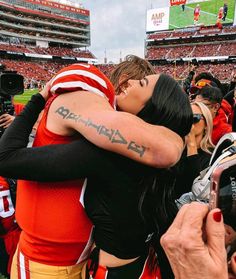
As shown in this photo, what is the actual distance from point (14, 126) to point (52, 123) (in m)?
0.18

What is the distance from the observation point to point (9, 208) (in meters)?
2.25

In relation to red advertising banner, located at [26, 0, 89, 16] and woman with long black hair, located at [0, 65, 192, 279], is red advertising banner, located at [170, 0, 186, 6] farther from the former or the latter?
woman with long black hair, located at [0, 65, 192, 279]

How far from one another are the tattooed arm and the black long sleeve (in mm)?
51

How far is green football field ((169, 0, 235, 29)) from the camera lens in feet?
165

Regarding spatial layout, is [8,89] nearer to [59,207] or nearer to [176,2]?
[59,207]

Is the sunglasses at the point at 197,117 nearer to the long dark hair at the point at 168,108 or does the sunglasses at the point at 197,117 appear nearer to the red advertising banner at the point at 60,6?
the long dark hair at the point at 168,108

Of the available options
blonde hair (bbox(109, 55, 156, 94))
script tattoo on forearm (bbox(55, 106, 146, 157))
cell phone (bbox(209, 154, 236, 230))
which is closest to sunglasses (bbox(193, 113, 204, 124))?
blonde hair (bbox(109, 55, 156, 94))

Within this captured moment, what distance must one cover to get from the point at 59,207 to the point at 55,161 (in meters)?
0.24

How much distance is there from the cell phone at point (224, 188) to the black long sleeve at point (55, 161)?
1.45ft

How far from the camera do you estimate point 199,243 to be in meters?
0.70

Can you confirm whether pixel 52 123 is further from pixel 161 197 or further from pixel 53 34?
pixel 53 34

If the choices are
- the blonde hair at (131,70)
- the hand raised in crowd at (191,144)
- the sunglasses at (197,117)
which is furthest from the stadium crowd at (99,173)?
the sunglasses at (197,117)

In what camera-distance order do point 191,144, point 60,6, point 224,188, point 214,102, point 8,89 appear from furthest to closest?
point 60,6 → point 214,102 → point 191,144 → point 8,89 → point 224,188

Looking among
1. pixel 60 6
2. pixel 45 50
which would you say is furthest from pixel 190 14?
pixel 60 6
